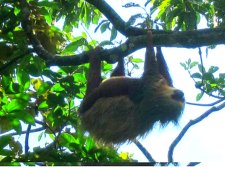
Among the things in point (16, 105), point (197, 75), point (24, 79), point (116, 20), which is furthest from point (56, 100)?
point (197, 75)

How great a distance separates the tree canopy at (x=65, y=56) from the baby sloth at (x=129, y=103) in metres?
0.19

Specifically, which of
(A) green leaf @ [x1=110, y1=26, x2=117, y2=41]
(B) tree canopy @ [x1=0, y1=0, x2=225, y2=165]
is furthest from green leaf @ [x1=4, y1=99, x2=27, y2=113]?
(A) green leaf @ [x1=110, y1=26, x2=117, y2=41]

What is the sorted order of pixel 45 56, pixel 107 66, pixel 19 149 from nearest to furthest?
pixel 19 149, pixel 45 56, pixel 107 66

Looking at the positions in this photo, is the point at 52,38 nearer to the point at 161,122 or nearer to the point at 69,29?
the point at 69,29

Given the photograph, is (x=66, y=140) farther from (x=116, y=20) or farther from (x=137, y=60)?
(x=137, y=60)

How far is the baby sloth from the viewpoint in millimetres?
4770

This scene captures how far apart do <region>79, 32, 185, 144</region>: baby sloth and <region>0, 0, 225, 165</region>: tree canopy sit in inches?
7.5

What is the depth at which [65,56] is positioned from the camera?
4.24 m

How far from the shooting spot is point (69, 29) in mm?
4961

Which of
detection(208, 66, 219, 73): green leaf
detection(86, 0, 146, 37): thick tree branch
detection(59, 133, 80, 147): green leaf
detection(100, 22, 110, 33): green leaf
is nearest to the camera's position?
detection(59, 133, 80, 147): green leaf

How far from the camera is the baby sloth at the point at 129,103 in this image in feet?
15.6

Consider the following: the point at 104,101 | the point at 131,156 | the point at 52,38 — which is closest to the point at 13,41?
the point at 52,38

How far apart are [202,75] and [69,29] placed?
150 centimetres

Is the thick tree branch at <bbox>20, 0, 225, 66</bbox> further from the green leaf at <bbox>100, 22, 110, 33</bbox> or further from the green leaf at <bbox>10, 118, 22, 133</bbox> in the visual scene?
the green leaf at <bbox>10, 118, 22, 133</bbox>
